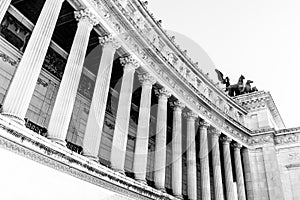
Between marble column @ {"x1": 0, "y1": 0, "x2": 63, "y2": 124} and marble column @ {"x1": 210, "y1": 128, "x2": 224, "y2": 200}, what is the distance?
2371 centimetres

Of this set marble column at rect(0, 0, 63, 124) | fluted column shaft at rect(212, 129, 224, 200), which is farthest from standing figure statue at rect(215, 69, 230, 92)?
marble column at rect(0, 0, 63, 124)

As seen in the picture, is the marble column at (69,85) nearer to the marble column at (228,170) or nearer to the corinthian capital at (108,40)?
the corinthian capital at (108,40)

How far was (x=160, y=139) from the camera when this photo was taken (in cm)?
2730

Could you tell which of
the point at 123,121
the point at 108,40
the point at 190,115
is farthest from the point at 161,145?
the point at 108,40

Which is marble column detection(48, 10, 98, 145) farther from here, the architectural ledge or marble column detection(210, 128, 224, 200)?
marble column detection(210, 128, 224, 200)

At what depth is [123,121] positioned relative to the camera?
76.5 ft

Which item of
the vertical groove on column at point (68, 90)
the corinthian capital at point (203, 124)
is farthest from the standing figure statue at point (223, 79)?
the vertical groove on column at point (68, 90)

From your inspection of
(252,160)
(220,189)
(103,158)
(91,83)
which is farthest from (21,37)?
(252,160)

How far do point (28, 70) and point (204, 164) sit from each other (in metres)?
22.3

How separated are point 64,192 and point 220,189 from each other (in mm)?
21312

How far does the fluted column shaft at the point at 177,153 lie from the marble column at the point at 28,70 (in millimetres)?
16003

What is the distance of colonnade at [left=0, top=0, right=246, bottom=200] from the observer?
16316 mm

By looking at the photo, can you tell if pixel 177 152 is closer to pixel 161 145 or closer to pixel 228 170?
pixel 161 145

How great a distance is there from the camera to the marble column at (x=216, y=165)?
32247 mm
